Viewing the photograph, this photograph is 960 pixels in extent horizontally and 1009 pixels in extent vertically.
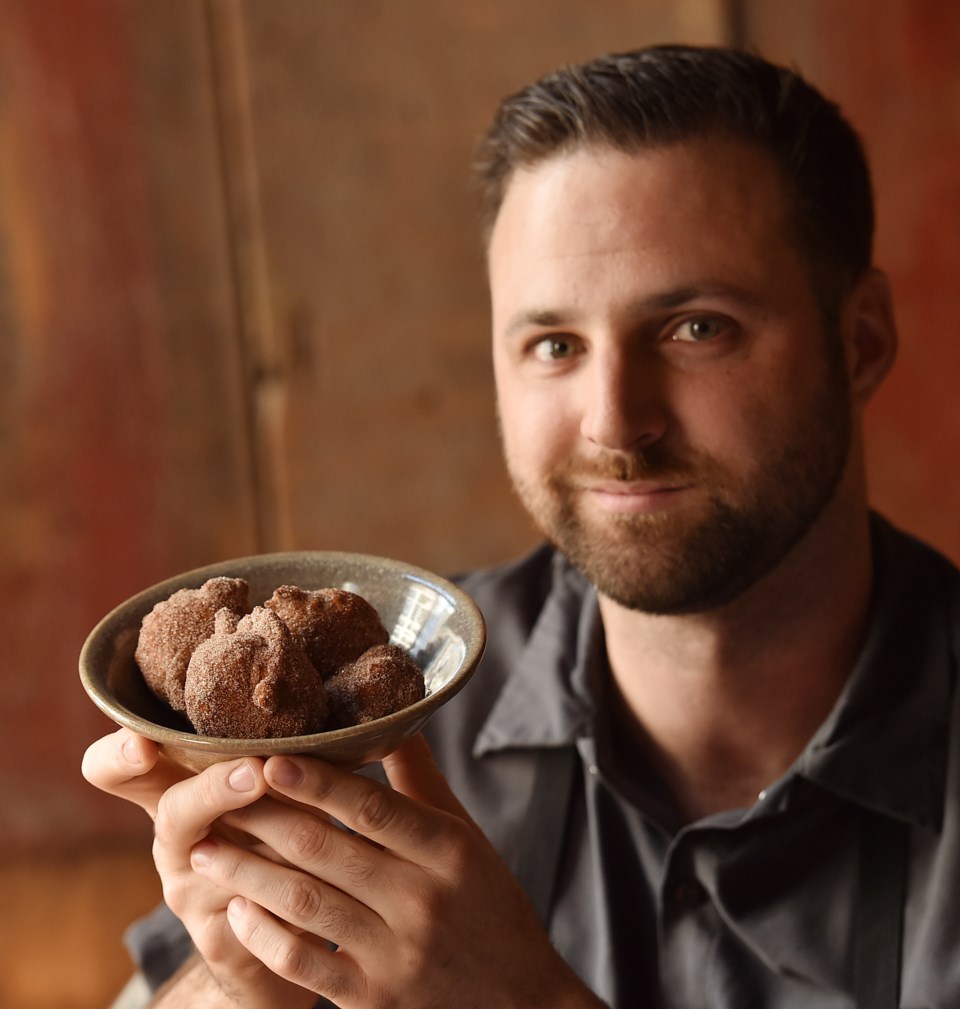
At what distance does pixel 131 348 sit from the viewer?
2.78 meters

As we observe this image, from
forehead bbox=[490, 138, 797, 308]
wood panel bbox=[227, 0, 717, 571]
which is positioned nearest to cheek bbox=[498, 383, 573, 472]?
forehead bbox=[490, 138, 797, 308]

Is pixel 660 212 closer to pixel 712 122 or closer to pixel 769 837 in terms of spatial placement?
pixel 712 122

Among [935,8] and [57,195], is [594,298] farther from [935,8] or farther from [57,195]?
[57,195]

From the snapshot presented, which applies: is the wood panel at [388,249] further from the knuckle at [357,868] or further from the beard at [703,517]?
the knuckle at [357,868]

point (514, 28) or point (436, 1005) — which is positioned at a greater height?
point (514, 28)

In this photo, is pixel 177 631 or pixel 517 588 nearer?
pixel 177 631

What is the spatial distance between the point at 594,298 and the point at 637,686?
566 millimetres

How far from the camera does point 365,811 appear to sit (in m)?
1.02

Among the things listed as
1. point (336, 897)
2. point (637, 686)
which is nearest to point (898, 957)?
point (637, 686)

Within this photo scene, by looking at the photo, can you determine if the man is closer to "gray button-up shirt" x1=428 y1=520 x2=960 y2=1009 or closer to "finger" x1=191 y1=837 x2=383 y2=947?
"gray button-up shirt" x1=428 y1=520 x2=960 y2=1009

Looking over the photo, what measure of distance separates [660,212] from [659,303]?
112 millimetres

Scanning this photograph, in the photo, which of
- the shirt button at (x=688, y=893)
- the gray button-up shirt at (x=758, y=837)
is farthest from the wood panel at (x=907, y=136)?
the shirt button at (x=688, y=893)

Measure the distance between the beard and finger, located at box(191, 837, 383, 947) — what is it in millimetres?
602

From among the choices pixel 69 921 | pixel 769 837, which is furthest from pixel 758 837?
pixel 69 921
